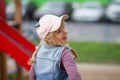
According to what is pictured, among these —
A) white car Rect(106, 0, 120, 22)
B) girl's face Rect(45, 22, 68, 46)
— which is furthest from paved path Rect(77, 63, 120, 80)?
white car Rect(106, 0, 120, 22)

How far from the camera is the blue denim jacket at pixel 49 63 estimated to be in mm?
4027

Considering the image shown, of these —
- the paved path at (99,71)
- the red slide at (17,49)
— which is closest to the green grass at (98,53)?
the paved path at (99,71)

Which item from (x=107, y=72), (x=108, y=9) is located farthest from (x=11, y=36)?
(x=108, y=9)

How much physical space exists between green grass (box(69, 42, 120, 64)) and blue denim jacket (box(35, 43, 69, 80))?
6920 millimetres

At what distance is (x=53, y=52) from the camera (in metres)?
4.07

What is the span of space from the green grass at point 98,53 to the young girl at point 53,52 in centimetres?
694

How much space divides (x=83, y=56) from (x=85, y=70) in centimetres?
198

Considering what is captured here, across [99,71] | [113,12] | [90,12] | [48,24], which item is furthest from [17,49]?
[90,12]

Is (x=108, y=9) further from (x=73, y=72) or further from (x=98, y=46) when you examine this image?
(x=73, y=72)

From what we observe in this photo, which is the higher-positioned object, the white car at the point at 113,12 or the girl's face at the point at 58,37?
the girl's face at the point at 58,37

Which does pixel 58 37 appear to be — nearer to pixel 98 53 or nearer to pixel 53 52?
pixel 53 52

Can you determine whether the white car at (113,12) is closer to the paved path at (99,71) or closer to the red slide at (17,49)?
the paved path at (99,71)

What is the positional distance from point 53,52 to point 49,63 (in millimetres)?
105

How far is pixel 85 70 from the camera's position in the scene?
9930mm
